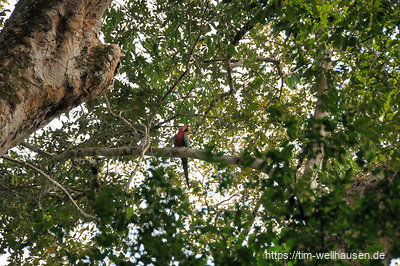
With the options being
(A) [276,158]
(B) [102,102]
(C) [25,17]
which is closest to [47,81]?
(C) [25,17]

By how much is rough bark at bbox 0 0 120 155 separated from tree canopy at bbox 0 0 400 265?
763 millimetres

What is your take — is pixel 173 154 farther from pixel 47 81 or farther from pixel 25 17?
pixel 25 17

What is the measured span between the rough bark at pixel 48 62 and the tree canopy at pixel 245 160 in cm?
76

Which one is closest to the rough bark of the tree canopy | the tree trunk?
the tree canopy

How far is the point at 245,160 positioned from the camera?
59.4 inches

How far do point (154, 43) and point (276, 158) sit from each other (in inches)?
147

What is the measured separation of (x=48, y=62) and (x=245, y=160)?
72.9 inches

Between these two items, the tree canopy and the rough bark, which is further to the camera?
the rough bark

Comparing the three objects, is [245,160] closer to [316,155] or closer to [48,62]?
[316,155]

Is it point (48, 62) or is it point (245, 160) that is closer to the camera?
point (245, 160)

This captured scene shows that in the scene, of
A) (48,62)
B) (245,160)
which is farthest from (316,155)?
(48,62)

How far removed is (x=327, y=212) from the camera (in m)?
1.23

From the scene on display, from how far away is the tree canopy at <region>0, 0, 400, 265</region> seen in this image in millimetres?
1343

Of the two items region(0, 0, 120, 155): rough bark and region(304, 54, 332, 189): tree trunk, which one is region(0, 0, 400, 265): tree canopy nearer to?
region(304, 54, 332, 189): tree trunk
